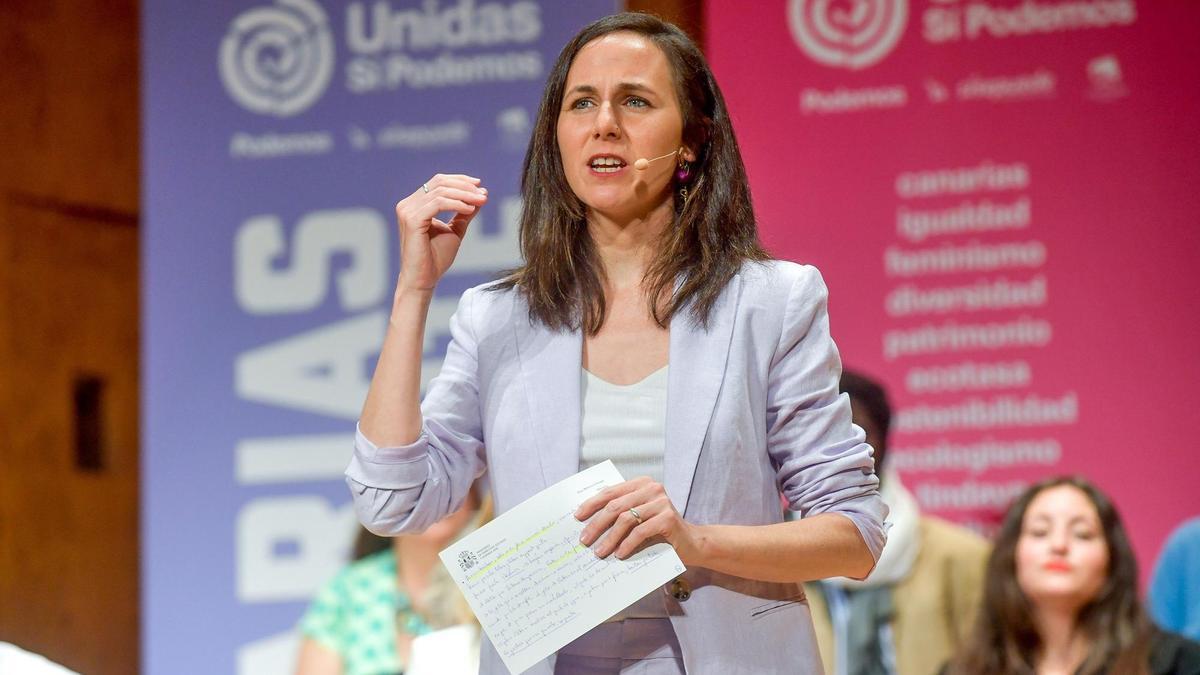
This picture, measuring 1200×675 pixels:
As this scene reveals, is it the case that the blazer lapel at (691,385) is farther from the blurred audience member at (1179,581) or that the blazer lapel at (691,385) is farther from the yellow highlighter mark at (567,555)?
the blurred audience member at (1179,581)

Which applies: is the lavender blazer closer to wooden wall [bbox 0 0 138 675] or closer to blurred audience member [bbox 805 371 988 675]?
blurred audience member [bbox 805 371 988 675]

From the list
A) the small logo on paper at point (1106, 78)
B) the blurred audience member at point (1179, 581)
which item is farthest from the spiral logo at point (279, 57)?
the blurred audience member at point (1179, 581)

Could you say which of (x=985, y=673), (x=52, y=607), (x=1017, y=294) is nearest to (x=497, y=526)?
(x=985, y=673)

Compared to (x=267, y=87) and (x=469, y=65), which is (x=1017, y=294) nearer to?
(x=469, y=65)

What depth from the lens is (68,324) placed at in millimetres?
5805

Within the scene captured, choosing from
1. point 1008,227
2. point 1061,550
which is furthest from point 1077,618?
point 1008,227

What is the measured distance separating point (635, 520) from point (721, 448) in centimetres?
16

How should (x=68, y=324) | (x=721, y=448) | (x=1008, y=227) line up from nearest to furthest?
(x=721, y=448), (x=1008, y=227), (x=68, y=324)

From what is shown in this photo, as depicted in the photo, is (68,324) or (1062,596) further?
(68,324)

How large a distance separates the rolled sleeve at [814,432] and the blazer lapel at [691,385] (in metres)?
0.07

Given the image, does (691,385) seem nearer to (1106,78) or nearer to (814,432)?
(814,432)

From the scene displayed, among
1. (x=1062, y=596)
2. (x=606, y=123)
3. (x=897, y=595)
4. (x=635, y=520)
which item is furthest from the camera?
(x=897, y=595)

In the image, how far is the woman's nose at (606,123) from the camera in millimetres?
1846

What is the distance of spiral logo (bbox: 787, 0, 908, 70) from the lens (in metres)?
4.52
